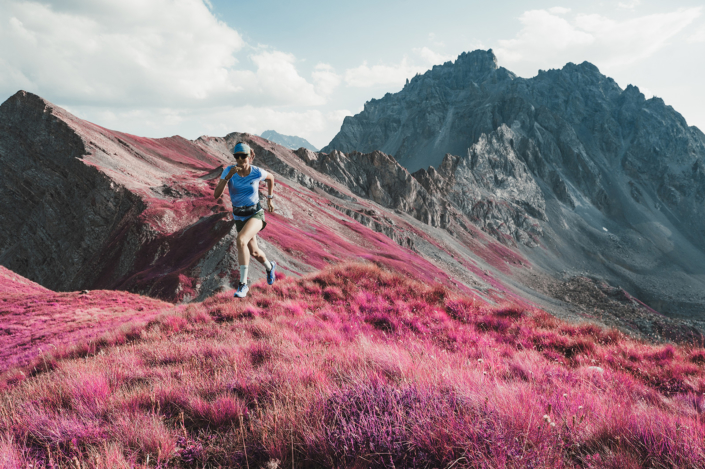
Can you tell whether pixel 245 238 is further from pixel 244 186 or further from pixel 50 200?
pixel 50 200

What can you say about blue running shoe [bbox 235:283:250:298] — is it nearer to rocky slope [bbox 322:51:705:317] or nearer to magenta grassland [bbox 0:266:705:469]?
magenta grassland [bbox 0:266:705:469]

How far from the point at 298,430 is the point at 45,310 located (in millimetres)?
16337

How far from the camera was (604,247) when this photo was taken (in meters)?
119

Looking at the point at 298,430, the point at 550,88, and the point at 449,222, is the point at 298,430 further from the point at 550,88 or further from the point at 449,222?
the point at 550,88

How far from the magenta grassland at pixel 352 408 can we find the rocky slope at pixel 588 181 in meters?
97.6

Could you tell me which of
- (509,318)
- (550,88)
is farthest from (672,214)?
(509,318)

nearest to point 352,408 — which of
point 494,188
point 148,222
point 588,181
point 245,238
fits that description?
point 245,238

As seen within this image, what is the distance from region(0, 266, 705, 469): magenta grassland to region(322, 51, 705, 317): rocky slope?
97.6 metres

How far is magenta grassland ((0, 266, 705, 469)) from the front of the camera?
6.63ft

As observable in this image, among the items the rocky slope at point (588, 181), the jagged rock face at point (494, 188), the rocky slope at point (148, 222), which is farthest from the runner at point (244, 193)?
the jagged rock face at point (494, 188)

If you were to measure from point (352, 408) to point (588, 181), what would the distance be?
192 metres

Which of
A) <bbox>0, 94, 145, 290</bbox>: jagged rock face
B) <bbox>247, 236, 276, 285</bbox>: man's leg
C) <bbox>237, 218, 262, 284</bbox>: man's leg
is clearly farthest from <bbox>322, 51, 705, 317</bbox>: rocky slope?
<bbox>237, 218, 262, 284</bbox>: man's leg

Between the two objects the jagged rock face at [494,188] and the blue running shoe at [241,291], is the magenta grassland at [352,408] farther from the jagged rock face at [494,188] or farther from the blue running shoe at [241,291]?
Result: the jagged rock face at [494,188]

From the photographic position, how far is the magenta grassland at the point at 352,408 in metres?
2.02
